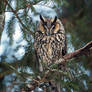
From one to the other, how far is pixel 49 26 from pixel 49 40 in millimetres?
206

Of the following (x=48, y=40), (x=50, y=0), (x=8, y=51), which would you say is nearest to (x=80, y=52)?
(x=50, y=0)

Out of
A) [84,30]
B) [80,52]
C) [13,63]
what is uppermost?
[84,30]

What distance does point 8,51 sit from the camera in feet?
13.0

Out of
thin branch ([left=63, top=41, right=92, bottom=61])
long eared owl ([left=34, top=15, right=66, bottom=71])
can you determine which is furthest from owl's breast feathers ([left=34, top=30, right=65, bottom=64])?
thin branch ([left=63, top=41, right=92, bottom=61])

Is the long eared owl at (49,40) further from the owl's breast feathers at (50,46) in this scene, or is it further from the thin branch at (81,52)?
the thin branch at (81,52)

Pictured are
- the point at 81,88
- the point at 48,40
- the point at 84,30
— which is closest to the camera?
the point at 81,88

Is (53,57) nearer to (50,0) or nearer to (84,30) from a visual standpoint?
(50,0)

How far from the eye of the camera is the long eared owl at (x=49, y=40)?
3.77 meters

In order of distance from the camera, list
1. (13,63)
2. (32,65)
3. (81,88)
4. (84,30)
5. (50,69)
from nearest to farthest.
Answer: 1. (50,69)
2. (81,88)
3. (32,65)
4. (13,63)
5. (84,30)

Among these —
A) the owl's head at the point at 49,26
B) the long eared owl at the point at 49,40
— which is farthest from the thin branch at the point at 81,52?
the owl's head at the point at 49,26

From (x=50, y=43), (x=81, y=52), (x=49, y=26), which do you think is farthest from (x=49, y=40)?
(x=81, y=52)

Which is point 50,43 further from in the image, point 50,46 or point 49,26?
point 49,26

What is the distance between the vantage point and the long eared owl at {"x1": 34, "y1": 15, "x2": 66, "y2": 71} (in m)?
3.77

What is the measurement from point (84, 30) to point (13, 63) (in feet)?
9.43
